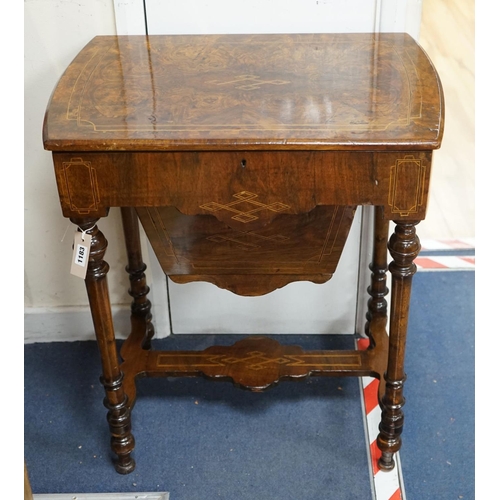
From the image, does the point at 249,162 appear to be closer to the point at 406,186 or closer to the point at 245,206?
the point at 245,206

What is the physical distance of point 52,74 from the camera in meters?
2.12

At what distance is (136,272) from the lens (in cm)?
228

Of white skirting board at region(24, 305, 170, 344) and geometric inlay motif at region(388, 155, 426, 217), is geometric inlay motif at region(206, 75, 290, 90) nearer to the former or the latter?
geometric inlay motif at region(388, 155, 426, 217)

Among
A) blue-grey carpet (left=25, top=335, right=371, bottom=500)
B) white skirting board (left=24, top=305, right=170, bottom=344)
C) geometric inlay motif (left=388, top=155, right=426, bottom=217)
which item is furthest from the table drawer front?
white skirting board (left=24, top=305, right=170, bottom=344)

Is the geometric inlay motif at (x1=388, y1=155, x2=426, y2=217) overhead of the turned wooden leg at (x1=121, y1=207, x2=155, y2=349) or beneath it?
overhead

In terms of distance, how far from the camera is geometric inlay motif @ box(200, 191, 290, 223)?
1565mm

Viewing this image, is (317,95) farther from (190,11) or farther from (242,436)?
(242,436)

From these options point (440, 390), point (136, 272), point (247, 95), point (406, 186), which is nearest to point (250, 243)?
point (136, 272)

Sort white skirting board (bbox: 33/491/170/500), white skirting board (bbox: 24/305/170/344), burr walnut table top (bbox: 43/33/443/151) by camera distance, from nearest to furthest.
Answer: burr walnut table top (bbox: 43/33/443/151)
white skirting board (bbox: 33/491/170/500)
white skirting board (bbox: 24/305/170/344)

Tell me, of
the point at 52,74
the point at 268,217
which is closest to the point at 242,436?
the point at 268,217

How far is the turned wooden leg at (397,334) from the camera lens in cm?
166

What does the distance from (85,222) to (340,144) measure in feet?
2.05

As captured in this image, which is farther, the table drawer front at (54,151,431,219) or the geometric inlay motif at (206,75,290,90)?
the geometric inlay motif at (206,75,290,90)

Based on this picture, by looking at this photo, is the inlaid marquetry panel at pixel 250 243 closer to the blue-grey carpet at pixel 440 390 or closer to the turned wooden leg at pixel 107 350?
the turned wooden leg at pixel 107 350
